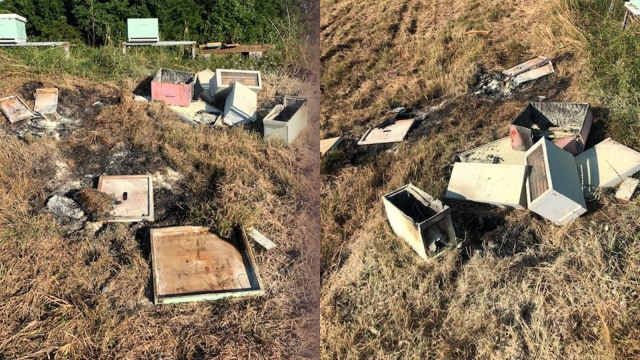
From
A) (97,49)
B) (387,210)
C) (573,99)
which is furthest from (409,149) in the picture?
(97,49)

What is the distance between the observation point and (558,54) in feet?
22.1

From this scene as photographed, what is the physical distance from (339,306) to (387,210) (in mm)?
935

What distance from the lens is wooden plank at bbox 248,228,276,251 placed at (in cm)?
462

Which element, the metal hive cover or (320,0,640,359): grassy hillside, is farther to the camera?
the metal hive cover

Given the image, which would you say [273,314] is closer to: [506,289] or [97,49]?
[506,289]

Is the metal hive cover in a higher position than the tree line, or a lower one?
lower

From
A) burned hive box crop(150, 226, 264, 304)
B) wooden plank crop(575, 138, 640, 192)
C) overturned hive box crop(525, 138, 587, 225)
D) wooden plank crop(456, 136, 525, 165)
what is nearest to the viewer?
burned hive box crop(150, 226, 264, 304)

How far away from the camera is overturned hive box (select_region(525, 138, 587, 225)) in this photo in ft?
13.7

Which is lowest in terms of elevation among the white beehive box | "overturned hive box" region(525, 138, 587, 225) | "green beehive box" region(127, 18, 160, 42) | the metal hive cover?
the metal hive cover

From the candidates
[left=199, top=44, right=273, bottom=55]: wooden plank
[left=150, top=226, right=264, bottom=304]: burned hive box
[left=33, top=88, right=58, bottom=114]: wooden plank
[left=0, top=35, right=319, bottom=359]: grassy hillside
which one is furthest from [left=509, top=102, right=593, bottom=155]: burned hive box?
[left=33, top=88, right=58, bottom=114]: wooden plank

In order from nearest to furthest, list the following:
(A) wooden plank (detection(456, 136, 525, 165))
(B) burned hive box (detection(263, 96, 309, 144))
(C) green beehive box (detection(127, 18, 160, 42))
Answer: (A) wooden plank (detection(456, 136, 525, 165)) → (B) burned hive box (detection(263, 96, 309, 144)) → (C) green beehive box (detection(127, 18, 160, 42))

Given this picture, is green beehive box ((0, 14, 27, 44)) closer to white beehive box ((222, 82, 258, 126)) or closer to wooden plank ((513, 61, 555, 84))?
white beehive box ((222, 82, 258, 126))

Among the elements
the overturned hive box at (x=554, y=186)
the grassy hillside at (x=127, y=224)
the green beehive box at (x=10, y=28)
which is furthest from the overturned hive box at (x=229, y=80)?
the overturned hive box at (x=554, y=186)

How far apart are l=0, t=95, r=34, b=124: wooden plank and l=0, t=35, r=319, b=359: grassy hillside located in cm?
10
